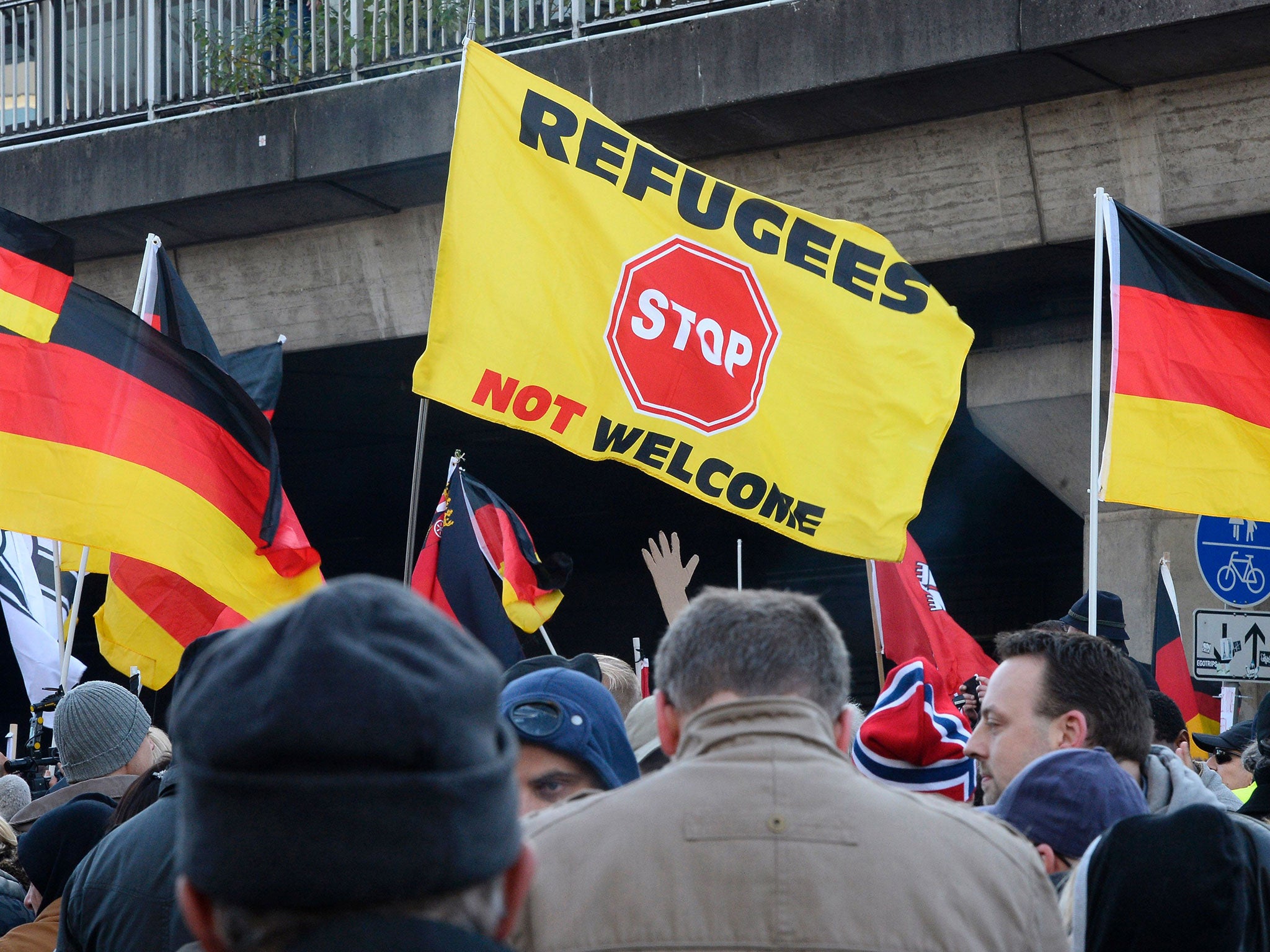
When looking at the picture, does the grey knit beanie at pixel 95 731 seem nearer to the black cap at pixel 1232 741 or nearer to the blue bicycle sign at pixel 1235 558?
the black cap at pixel 1232 741

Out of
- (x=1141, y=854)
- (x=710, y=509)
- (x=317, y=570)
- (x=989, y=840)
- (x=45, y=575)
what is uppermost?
(x=989, y=840)

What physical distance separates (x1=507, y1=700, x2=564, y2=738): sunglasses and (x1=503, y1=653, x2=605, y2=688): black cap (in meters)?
0.75

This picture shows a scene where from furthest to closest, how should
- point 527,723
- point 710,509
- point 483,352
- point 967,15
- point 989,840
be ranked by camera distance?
point 710,509
point 967,15
point 483,352
point 527,723
point 989,840

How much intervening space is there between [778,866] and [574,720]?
1.08 metres

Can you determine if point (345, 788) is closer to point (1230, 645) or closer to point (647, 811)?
point (647, 811)

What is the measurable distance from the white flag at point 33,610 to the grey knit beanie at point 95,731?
9.94ft

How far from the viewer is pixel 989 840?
6.83 ft

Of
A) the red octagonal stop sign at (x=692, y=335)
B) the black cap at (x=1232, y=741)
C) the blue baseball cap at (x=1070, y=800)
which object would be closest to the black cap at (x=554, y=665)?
the blue baseball cap at (x=1070, y=800)

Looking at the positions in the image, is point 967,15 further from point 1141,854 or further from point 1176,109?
point 1141,854

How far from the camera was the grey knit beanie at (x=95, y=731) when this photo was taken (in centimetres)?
457

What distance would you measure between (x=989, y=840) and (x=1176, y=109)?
8490 mm

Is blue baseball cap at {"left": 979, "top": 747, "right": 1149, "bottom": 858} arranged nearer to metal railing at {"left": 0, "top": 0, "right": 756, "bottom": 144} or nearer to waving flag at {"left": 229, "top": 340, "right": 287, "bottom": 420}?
waving flag at {"left": 229, "top": 340, "right": 287, "bottom": 420}

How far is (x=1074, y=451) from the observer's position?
438 inches

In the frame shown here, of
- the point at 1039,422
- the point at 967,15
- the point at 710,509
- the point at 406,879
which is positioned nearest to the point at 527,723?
the point at 406,879
